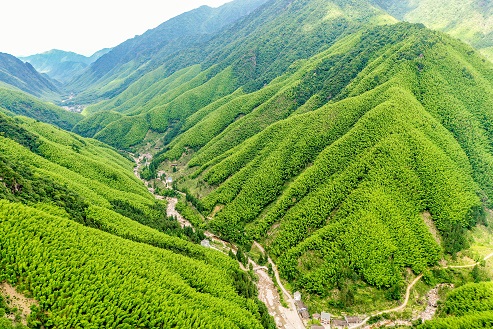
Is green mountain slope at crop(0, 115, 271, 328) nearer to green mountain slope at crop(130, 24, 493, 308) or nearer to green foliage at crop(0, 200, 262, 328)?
green foliage at crop(0, 200, 262, 328)

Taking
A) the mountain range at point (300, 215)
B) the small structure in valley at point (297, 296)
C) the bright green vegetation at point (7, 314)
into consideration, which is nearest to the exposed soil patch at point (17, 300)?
the bright green vegetation at point (7, 314)

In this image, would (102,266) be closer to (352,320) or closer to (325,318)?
(325,318)

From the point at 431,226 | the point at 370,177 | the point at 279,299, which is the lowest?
the point at 279,299

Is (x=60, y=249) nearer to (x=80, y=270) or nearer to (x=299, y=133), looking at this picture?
(x=80, y=270)

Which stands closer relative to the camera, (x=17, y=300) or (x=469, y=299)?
(x=17, y=300)

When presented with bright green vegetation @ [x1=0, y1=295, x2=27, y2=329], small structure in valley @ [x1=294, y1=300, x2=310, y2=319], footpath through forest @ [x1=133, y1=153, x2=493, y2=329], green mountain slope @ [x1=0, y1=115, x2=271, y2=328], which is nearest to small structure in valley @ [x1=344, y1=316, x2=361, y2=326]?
footpath through forest @ [x1=133, y1=153, x2=493, y2=329]

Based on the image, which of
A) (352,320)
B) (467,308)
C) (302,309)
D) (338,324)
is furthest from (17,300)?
(467,308)

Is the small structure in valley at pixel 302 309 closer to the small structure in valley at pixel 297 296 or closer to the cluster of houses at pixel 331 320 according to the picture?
the cluster of houses at pixel 331 320
